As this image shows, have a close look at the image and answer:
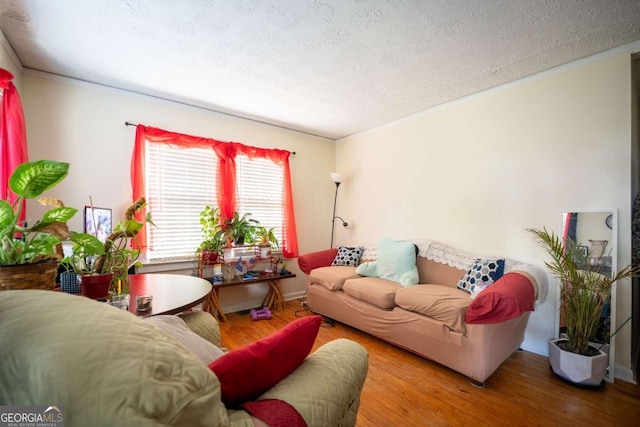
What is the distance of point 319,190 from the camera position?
167 inches

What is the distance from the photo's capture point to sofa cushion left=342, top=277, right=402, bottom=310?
249 cm

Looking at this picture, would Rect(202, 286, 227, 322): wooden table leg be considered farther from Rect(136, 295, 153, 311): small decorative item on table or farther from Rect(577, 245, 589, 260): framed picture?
Rect(577, 245, 589, 260): framed picture

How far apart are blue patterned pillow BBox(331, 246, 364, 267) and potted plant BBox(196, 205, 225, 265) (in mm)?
1457

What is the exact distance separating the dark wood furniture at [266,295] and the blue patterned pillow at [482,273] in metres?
1.94

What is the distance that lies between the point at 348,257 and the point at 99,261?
2.71 meters

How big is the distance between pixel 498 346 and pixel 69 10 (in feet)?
11.9

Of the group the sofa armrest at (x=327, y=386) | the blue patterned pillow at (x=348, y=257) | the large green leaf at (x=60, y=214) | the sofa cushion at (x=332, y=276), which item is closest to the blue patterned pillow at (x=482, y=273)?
the sofa cushion at (x=332, y=276)

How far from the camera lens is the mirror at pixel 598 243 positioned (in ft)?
6.61

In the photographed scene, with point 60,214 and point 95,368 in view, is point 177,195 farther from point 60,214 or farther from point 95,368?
point 95,368

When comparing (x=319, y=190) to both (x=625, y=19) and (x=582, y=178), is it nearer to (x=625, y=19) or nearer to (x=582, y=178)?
(x=582, y=178)

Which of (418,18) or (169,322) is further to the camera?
(418,18)

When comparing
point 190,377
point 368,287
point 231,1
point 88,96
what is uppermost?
point 231,1

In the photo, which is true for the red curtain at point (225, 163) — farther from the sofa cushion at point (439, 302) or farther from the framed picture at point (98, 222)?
the sofa cushion at point (439, 302)

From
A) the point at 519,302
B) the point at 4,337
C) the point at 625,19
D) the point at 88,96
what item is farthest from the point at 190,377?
the point at 88,96
